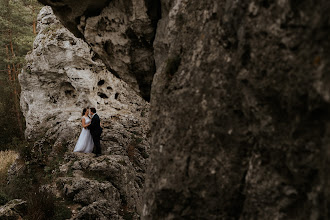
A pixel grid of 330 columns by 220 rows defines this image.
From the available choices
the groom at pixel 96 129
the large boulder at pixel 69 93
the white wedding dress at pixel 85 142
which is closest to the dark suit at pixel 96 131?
the groom at pixel 96 129

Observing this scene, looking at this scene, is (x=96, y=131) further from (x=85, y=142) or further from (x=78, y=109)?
(x=78, y=109)

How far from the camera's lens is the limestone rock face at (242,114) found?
2.37m

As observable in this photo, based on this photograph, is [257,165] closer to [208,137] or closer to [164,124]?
[208,137]

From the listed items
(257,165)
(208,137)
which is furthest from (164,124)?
(257,165)

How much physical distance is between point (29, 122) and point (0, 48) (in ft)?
33.0

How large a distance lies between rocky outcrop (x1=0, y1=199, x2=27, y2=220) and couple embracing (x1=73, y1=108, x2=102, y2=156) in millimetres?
3649

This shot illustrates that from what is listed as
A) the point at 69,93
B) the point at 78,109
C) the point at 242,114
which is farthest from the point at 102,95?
the point at 242,114

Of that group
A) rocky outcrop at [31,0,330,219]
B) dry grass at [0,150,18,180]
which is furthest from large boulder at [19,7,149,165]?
rocky outcrop at [31,0,330,219]

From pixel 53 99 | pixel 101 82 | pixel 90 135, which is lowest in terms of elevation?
pixel 90 135

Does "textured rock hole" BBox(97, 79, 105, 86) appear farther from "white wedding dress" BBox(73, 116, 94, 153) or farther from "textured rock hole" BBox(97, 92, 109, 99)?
"white wedding dress" BBox(73, 116, 94, 153)

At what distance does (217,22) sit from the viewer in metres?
3.45

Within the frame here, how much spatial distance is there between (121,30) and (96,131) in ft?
18.1

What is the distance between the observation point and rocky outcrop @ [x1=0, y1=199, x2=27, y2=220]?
704 cm

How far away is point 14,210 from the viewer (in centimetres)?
741
